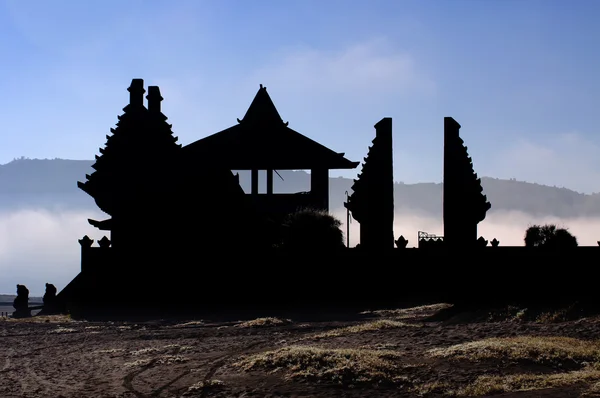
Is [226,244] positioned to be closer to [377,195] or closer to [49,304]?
[377,195]

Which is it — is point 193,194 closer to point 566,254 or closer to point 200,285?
point 200,285

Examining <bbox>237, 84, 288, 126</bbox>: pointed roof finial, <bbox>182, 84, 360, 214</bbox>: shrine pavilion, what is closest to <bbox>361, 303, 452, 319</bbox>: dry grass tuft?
<bbox>182, 84, 360, 214</bbox>: shrine pavilion

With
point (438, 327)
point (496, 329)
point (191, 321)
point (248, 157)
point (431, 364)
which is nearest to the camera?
point (431, 364)

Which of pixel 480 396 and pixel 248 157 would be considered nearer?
pixel 480 396

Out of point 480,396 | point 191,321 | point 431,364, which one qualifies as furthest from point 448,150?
point 480,396

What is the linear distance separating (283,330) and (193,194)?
1502 cm

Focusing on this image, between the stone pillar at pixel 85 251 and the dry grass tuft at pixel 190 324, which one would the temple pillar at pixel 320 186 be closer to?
the stone pillar at pixel 85 251

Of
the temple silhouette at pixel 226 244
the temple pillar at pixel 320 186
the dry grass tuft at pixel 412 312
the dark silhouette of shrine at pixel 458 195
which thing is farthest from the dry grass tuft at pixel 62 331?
the temple pillar at pixel 320 186

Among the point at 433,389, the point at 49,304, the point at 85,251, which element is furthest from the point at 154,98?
the point at 433,389

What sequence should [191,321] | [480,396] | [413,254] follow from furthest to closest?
[413,254]
[191,321]
[480,396]

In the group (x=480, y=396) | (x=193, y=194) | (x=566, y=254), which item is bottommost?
(x=480, y=396)

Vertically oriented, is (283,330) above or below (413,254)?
below

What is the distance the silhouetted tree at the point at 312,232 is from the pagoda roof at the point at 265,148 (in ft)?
28.0

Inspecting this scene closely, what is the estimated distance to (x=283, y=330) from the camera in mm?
23531
